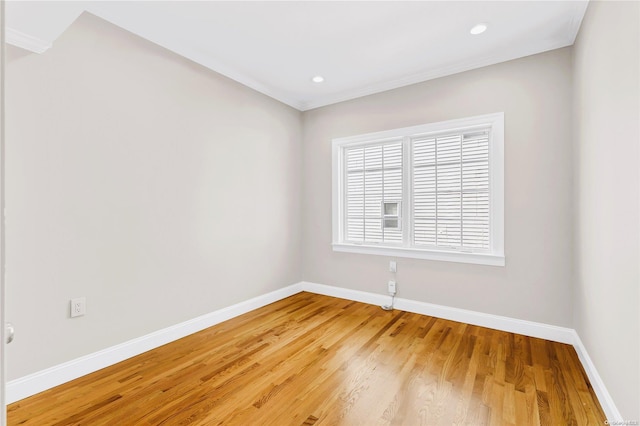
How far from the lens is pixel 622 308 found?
145cm

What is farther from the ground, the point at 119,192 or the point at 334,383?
the point at 119,192

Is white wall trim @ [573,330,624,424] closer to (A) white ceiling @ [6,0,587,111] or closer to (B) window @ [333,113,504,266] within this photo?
(B) window @ [333,113,504,266]

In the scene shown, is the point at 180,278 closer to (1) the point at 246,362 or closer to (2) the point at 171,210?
(2) the point at 171,210

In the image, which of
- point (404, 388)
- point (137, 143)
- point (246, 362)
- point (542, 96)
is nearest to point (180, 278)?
point (246, 362)

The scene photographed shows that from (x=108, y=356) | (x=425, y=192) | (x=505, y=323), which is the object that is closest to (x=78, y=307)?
(x=108, y=356)

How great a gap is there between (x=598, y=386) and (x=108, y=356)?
328 centimetres

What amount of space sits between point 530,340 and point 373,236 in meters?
1.83

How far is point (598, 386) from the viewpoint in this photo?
1.80 metres

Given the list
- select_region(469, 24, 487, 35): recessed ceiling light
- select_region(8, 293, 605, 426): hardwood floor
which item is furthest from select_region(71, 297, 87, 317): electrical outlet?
select_region(469, 24, 487, 35): recessed ceiling light

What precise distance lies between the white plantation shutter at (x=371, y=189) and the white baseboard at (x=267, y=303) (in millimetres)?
740

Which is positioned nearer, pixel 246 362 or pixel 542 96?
pixel 246 362

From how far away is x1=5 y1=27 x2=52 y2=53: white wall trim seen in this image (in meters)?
1.75

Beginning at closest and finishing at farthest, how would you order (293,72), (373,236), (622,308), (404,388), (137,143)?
(622,308) < (404,388) < (137,143) < (293,72) < (373,236)

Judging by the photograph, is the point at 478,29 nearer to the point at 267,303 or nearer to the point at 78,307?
the point at 267,303
